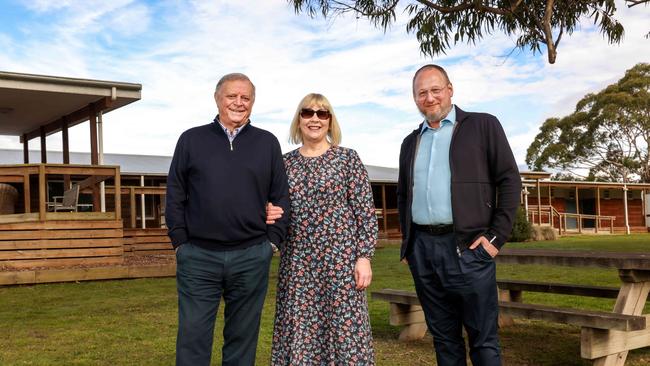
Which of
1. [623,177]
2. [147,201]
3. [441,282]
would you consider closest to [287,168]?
[441,282]

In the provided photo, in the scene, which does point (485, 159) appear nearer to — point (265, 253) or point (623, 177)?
point (265, 253)

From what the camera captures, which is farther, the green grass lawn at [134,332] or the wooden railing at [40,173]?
the wooden railing at [40,173]

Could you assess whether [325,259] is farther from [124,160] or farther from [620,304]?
[124,160]

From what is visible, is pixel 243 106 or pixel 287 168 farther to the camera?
pixel 287 168

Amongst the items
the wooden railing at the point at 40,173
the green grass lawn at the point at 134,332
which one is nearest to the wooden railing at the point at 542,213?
the green grass lawn at the point at 134,332

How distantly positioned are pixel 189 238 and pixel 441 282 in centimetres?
129

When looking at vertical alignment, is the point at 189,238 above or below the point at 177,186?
below

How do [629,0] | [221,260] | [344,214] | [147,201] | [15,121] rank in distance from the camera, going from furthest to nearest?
[147,201]
[15,121]
[629,0]
[344,214]
[221,260]

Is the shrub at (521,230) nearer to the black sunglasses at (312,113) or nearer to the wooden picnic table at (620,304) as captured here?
the wooden picnic table at (620,304)

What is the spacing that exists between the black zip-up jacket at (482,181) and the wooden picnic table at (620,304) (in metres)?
1.39

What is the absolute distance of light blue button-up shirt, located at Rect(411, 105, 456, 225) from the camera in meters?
3.47

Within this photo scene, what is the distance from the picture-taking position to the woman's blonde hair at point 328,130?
368 centimetres

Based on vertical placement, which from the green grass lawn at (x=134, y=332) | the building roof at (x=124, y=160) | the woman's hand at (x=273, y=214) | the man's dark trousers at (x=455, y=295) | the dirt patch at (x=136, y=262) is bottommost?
the green grass lawn at (x=134, y=332)

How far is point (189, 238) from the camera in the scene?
3.42 m
